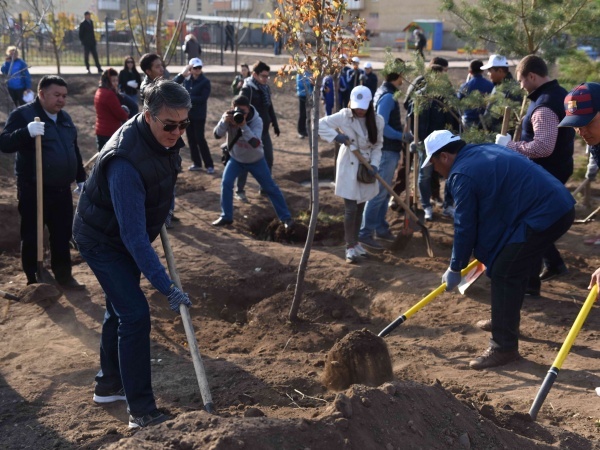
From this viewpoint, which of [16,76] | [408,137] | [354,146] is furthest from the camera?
[16,76]

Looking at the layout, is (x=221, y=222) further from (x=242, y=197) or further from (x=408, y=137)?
(x=408, y=137)

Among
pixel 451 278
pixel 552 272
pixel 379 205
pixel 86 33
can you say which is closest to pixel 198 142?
pixel 379 205

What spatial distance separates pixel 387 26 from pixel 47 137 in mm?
40657

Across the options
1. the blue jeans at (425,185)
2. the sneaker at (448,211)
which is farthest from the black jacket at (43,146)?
the sneaker at (448,211)

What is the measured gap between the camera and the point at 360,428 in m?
3.51

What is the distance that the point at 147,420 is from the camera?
436 centimetres

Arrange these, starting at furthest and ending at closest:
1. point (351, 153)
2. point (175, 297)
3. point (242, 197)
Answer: point (242, 197) < point (351, 153) < point (175, 297)

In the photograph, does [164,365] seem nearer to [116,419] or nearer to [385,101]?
[116,419]

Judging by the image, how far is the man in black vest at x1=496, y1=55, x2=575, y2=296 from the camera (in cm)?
614

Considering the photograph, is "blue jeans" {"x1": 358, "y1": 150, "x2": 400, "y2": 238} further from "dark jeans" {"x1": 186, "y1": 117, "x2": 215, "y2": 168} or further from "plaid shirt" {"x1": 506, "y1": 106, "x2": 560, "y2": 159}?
"dark jeans" {"x1": 186, "y1": 117, "x2": 215, "y2": 168}

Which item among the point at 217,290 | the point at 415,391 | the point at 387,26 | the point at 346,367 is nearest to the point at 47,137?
the point at 217,290

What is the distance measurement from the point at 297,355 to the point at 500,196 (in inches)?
78.0

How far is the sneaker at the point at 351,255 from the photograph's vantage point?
25.4 feet

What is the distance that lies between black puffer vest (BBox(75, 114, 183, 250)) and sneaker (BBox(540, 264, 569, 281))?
14.0ft
